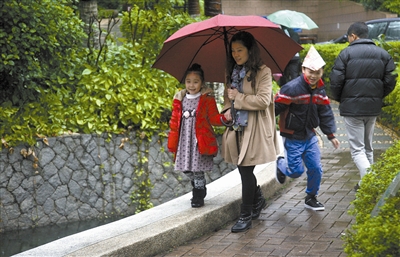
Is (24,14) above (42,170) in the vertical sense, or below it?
above

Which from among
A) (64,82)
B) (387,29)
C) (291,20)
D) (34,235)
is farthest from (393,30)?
(34,235)

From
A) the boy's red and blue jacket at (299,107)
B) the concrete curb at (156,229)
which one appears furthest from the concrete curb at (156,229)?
the boy's red and blue jacket at (299,107)

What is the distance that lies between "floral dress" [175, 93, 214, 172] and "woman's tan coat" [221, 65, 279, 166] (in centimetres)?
32

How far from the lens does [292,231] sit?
5.90 m

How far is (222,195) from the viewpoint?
6.60 m

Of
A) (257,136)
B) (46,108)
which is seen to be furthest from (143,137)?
(257,136)

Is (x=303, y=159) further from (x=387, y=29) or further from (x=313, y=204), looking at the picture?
(x=387, y=29)

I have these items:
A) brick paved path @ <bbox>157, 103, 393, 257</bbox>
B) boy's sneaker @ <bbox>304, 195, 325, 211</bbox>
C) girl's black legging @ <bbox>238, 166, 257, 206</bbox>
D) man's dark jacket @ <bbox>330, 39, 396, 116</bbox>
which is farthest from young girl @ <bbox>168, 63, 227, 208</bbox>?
man's dark jacket @ <bbox>330, 39, 396, 116</bbox>

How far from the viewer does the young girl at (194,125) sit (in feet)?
19.6

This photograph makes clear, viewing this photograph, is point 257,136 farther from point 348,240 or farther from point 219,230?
point 348,240

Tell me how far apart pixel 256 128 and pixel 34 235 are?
15.0 ft

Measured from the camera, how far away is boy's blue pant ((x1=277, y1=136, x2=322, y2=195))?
253 inches

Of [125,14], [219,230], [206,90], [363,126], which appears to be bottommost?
[219,230]

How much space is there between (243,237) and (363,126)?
2.11 meters
